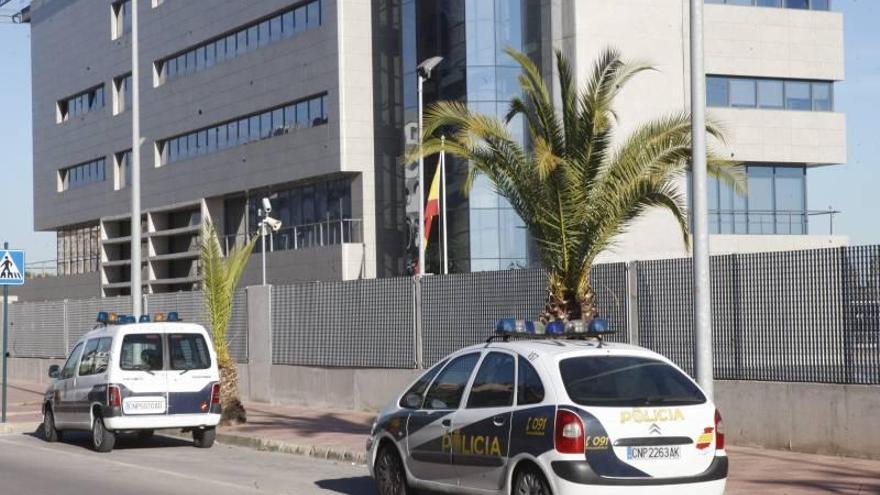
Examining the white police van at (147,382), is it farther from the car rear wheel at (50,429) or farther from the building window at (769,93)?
the building window at (769,93)

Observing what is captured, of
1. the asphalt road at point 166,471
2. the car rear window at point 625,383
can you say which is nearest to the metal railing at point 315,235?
the asphalt road at point 166,471

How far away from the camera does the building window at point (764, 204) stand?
150 ft

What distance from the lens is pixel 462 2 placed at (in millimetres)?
43812

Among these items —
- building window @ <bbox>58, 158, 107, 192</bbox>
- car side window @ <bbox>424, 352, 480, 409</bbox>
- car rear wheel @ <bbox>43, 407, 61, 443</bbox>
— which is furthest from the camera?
building window @ <bbox>58, 158, 107, 192</bbox>

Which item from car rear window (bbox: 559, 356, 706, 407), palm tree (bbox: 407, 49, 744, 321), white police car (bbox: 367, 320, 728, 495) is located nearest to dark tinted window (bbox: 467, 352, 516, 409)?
white police car (bbox: 367, 320, 728, 495)

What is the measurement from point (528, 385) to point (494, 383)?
53 cm

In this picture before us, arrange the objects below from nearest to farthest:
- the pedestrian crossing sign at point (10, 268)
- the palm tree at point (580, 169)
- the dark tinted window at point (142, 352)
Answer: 1. the palm tree at point (580, 169)
2. the dark tinted window at point (142, 352)
3. the pedestrian crossing sign at point (10, 268)

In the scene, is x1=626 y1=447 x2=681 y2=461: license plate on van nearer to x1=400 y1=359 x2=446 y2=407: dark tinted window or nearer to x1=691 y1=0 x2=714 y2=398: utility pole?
x1=400 y1=359 x2=446 y2=407: dark tinted window

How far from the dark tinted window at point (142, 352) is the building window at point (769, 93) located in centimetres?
2877

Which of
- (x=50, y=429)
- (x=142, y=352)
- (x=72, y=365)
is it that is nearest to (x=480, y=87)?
(x=50, y=429)

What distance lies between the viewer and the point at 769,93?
45469mm

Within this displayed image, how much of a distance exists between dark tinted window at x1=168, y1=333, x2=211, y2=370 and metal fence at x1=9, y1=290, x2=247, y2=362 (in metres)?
9.51

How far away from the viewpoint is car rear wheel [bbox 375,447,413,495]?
12609 mm

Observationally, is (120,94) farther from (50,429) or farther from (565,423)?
(565,423)
